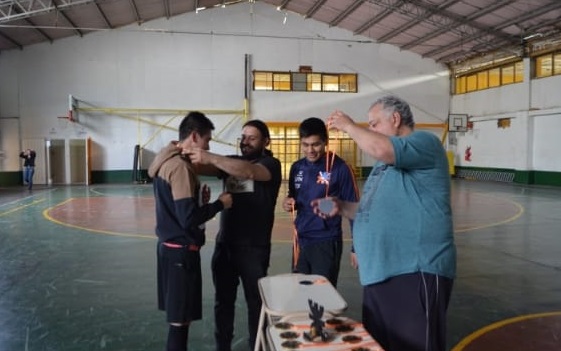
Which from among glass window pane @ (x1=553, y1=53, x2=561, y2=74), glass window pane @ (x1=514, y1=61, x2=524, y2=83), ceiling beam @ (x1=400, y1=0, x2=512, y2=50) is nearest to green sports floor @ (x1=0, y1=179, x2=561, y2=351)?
ceiling beam @ (x1=400, y1=0, x2=512, y2=50)

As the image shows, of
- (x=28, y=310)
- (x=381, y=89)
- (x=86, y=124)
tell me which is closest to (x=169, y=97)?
(x=86, y=124)

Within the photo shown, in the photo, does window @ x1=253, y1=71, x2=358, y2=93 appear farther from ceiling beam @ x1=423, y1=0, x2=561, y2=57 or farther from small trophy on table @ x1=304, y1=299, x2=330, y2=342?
small trophy on table @ x1=304, y1=299, x2=330, y2=342

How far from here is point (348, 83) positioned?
83.8 ft

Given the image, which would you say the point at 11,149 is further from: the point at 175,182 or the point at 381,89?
the point at 175,182

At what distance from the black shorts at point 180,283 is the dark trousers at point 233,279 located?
46 centimetres

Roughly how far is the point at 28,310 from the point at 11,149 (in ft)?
67.0

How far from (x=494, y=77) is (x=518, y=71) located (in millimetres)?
1745

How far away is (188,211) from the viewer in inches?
113

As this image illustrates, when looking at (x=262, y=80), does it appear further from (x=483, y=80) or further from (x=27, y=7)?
(x=483, y=80)

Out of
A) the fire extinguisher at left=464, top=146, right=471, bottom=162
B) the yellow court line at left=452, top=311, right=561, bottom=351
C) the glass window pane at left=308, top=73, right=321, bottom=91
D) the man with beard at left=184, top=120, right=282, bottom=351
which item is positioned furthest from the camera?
the fire extinguisher at left=464, top=146, right=471, bottom=162

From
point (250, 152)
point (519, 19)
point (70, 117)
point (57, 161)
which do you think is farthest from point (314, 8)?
point (250, 152)

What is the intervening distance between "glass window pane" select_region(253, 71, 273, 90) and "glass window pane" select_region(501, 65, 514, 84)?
12.1m

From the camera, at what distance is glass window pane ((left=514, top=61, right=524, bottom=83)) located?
21750mm

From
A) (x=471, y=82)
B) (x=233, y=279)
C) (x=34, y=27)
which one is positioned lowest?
(x=233, y=279)
